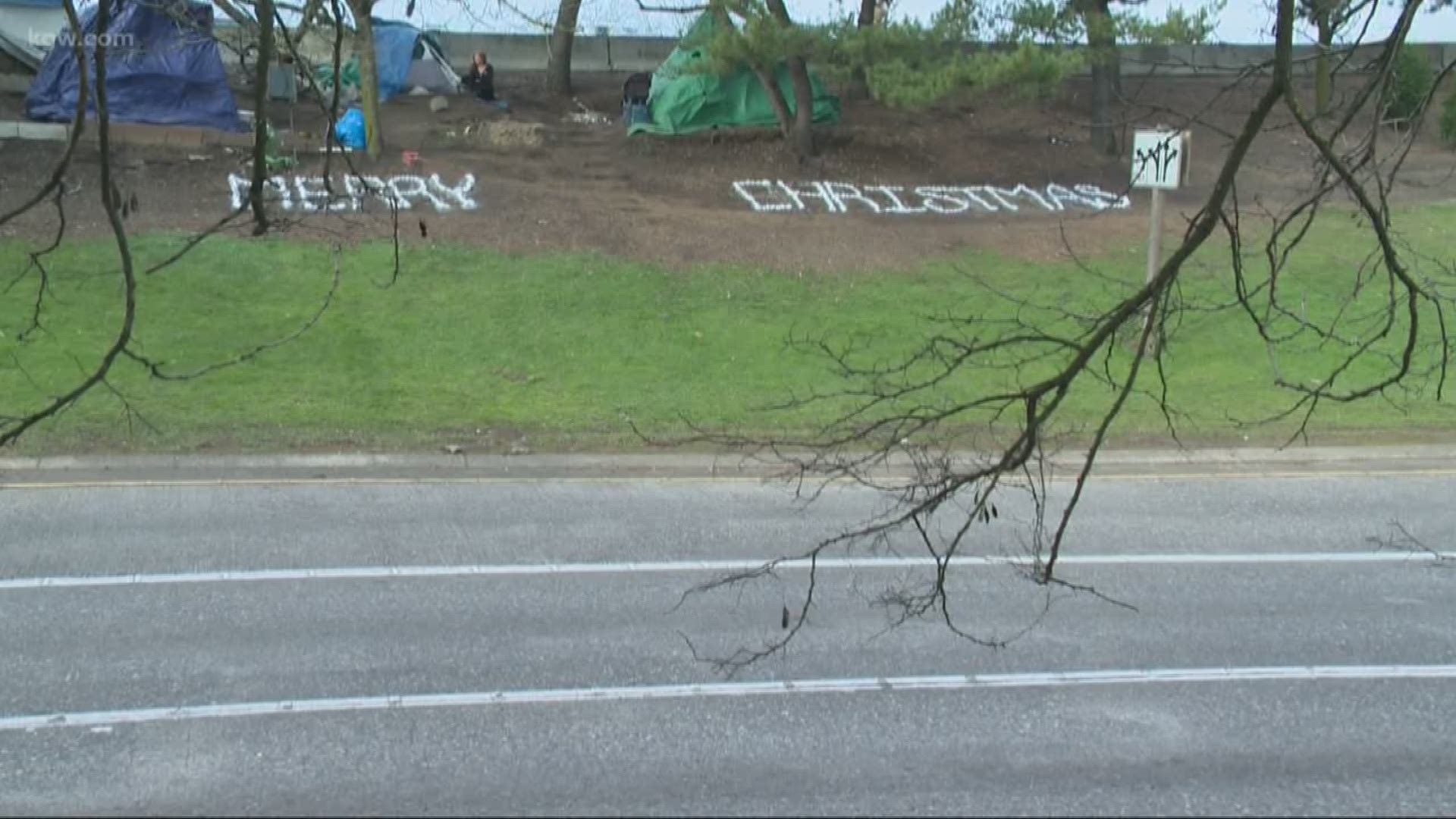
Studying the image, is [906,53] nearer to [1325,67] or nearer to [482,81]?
[482,81]

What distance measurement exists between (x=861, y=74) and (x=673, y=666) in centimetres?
2120

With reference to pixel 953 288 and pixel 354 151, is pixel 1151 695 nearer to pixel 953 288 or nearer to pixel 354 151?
pixel 953 288

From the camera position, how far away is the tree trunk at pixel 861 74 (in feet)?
80.5

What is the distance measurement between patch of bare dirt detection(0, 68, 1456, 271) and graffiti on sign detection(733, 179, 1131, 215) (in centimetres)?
25

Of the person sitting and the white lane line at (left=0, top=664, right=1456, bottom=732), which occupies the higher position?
the person sitting

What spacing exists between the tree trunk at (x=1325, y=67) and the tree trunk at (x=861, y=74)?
670 inches

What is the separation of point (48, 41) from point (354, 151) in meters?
7.54

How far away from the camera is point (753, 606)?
8.74 m

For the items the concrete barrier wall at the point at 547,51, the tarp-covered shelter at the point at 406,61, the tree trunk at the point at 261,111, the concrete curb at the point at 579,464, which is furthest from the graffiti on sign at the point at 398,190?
the tree trunk at the point at 261,111

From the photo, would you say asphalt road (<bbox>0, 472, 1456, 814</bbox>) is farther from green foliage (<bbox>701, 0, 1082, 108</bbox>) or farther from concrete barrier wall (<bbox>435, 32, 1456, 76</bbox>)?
concrete barrier wall (<bbox>435, 32, 1456, 76</bbox>)

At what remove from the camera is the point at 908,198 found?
961 inches

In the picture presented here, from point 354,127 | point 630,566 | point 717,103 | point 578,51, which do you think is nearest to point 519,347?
point 630,566

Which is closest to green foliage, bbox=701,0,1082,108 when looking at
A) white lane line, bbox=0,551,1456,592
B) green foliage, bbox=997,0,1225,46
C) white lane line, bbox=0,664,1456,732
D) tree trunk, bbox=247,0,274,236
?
green foliage, bbox=997,0,1225,46

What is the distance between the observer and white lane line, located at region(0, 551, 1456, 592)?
905 centimetres
